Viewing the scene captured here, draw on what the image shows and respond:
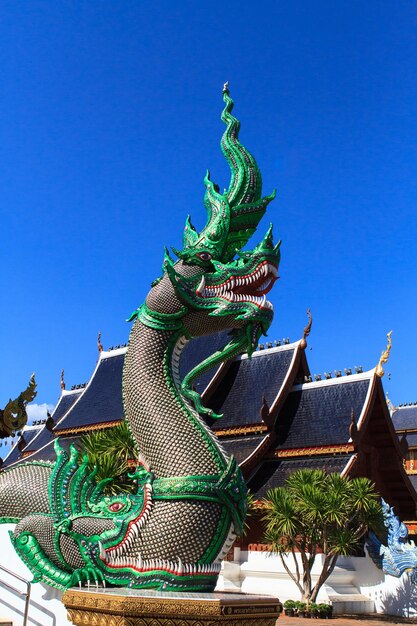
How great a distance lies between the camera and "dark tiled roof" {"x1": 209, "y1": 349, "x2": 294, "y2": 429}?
65.0ft

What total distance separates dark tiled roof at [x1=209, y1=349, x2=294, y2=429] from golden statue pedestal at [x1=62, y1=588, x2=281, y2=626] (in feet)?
46.7

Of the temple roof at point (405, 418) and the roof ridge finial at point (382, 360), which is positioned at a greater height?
the temple roof at point (405, 418)

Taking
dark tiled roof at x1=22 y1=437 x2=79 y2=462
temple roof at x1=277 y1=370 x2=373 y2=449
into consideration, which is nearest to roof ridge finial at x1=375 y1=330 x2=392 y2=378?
temple roof at x1=277 y1=370 x2=373 y2=449

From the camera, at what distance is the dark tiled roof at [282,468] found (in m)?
17.4

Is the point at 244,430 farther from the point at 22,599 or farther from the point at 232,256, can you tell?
the point at 22,599

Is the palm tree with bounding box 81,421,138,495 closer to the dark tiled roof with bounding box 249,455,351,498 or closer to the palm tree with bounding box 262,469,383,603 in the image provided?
the palm tree with bounding box 262,469,383,603

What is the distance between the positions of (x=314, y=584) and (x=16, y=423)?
11029 millimetres

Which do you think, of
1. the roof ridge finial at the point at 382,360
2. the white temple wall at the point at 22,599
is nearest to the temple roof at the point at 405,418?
the roof ridge finial at the point at 382,360

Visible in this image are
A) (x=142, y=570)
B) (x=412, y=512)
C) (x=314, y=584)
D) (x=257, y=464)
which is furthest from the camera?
(x=412, y=512)

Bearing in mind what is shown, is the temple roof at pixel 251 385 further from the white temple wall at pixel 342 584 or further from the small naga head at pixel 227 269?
the small naga head at pixel 227 269

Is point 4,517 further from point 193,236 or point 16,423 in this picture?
point 193,236

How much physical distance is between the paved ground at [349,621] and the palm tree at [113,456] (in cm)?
416

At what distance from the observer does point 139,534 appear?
5.56 meters

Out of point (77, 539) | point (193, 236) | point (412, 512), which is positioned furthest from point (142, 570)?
point (412, 512)
